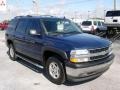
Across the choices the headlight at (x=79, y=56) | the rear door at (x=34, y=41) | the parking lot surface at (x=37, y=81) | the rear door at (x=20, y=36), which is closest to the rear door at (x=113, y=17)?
the parking lot surface at (x=37, y=81)

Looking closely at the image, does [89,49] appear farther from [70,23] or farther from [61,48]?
[70,23]

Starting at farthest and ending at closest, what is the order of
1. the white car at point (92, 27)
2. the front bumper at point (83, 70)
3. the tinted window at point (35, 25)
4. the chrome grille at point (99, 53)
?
the white car at point (92, 27) < the tinted window at point (35, 25) < the chrome grille at point (99, 53) < the front bumper at point (83, 70)

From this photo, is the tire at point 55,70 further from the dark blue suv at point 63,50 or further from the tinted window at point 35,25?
the tinted window at point 35,25

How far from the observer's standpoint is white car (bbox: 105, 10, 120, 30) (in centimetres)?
1824

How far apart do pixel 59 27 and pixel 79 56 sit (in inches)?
71.9

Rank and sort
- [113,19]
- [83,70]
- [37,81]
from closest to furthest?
[83,70] < [37,81] < [113,19]

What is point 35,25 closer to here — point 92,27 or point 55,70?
point 55,70

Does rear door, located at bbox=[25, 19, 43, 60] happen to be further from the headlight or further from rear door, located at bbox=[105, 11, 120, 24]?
rear door, located at bbox=[105, 11, 120, 24]

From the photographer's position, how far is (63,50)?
5789 millimetres

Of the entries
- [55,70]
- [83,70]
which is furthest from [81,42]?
[55,70]

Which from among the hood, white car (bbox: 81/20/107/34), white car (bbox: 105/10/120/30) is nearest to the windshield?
the hood

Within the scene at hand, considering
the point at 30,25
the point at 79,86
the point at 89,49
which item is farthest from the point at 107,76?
the point at 30,25

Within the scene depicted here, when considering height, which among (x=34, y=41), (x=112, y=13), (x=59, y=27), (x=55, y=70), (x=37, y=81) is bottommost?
(x=37, y=81)

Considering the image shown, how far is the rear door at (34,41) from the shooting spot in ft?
→ 22.7
